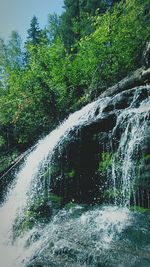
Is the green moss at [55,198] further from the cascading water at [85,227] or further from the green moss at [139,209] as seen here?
the green moss at [139,209]

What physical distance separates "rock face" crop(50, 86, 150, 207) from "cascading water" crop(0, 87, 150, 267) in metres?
0.11

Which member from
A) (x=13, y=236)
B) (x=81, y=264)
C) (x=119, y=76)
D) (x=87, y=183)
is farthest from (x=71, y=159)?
(x=119, y=76)

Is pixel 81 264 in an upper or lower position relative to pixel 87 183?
lower

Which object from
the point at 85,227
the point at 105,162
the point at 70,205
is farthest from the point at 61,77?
the point at 85,227

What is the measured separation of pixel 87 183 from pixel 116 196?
4.25 feet

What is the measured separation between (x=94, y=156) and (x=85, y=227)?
9.45 feet

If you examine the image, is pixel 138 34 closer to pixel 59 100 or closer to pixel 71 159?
pixel 59 100

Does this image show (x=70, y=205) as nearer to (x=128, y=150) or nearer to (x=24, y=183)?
(x=128, y=150)

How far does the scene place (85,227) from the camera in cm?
695

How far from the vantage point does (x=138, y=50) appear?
56.1 feet

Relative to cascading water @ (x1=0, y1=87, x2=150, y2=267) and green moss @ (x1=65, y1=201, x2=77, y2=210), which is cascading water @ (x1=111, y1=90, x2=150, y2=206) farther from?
green moss @ (x1=65, y1=201, x2=77, y2=210)

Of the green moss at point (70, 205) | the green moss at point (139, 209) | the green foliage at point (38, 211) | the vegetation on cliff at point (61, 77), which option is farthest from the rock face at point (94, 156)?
the vegetation on cliff at point (61, 77)

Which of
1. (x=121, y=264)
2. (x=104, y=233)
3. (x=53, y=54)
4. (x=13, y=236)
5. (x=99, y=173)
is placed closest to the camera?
(x=121, y=264)

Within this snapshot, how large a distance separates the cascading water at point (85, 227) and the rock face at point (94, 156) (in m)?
0.11
